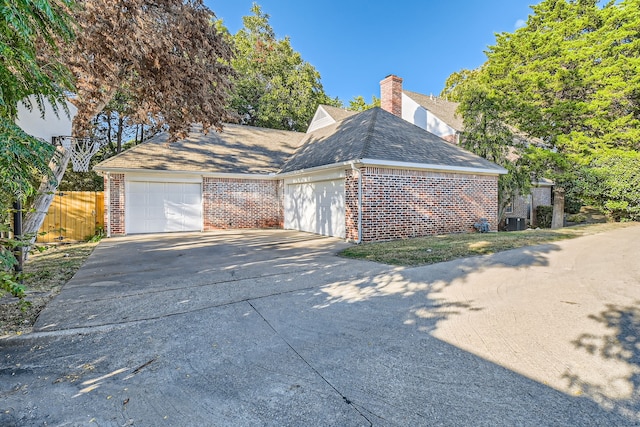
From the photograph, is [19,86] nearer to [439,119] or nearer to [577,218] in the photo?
[439,119]

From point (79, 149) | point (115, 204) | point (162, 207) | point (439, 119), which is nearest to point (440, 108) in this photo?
point (439, 119)

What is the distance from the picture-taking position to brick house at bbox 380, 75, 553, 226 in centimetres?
1717

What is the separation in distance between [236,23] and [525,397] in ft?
100

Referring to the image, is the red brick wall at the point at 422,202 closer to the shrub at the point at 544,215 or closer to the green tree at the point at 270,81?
the shrub at the point at 544,215

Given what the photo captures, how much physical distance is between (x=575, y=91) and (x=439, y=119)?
20.5ft

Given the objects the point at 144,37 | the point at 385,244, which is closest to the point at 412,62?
the point at 385,244

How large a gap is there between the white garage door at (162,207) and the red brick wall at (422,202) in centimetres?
737

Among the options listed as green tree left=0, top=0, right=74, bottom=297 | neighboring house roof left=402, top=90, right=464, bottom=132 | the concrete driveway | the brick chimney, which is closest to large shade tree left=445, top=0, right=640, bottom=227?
the brick chimney

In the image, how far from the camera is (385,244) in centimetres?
953

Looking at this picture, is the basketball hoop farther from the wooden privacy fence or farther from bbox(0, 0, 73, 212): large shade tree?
bbox(0, 0, 73, 212): large shade tree

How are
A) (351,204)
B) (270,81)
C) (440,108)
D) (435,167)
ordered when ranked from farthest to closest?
1. (270,81)
2. (440,108)
3. (435,167)
4. (351,204)

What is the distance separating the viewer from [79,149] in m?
10.2

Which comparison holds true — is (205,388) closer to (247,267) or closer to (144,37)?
(247,267)

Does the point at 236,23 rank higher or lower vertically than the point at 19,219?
higher
